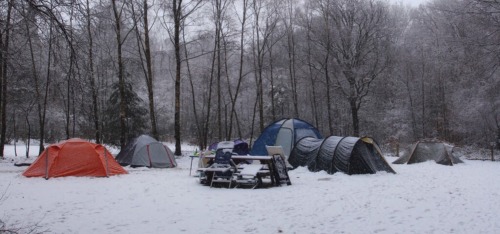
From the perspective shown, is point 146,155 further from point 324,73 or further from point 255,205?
point 324,73

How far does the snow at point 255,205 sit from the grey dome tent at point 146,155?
11.3 feet

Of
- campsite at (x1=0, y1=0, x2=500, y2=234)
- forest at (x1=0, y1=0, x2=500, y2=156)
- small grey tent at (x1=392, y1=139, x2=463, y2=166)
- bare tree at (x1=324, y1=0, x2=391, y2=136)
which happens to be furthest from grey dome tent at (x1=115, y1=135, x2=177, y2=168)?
bare tree at (x1=324, y1=0, x2=391, y2=136)

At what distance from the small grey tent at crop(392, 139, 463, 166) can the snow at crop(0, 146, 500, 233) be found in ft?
14.0

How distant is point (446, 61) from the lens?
21.1 m

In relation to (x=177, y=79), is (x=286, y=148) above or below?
below

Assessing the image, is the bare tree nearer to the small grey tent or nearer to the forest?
the forest

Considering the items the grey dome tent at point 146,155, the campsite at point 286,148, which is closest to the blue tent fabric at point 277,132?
the campsite at point 286,148

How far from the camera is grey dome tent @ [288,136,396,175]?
1270 centimetres

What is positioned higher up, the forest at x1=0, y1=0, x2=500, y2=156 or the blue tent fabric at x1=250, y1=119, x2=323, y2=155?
the forest at x1=0, y1=0, x2=500, y2=156

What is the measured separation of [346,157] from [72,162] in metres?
8.90

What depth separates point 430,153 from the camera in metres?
16.3

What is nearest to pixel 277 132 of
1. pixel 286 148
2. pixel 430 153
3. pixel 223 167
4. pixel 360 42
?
pixel 286 148

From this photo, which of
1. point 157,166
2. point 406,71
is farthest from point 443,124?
point 157,166

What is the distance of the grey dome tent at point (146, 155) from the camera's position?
15.1m
